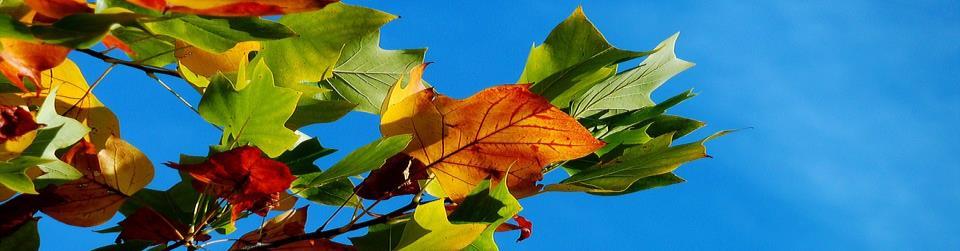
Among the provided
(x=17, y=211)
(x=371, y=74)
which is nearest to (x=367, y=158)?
(x=371, y=74)

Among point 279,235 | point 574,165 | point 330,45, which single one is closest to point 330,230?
point 279,235

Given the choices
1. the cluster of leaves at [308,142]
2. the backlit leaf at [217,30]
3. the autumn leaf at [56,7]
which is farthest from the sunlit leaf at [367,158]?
the autumn leaf at [56,7]

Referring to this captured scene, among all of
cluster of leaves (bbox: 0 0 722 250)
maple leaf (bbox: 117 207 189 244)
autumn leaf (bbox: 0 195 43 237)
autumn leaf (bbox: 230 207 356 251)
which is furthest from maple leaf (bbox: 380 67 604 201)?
autumn leaf (bbox: 0 195 43 237)

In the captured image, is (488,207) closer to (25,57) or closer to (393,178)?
(393,178)

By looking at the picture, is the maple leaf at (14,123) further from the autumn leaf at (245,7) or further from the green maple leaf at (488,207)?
the green maple leaf at (488,207)

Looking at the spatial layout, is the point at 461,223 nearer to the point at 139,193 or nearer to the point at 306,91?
the point at 306,91

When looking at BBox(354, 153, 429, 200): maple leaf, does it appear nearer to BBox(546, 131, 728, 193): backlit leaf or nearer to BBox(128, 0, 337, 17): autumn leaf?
BBox(546, 131, 728, 193): backlit leaf
